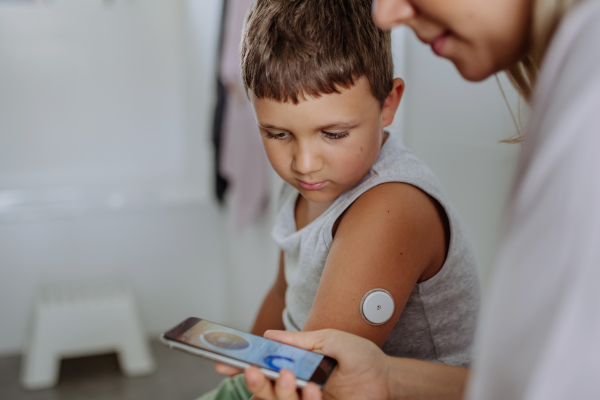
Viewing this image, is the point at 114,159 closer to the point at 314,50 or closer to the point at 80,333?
the point at 80,333

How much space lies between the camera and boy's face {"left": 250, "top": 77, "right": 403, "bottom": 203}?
643mm

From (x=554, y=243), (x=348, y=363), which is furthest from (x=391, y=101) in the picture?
(x=554, y=243)

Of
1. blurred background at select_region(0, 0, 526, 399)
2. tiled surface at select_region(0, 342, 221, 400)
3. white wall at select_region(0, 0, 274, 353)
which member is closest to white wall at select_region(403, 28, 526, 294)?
blurred background at select_region(0, 0, 526, 399)

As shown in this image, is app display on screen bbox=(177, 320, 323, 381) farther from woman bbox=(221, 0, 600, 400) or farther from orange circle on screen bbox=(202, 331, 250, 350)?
woman bbox=(221, 0, 600, 400)

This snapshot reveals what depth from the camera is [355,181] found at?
0.70 metres

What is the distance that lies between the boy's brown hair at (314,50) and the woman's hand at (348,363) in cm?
28

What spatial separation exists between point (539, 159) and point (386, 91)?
441 mm

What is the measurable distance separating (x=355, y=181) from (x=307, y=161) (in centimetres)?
8

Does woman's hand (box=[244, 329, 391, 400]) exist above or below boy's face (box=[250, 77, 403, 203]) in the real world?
below

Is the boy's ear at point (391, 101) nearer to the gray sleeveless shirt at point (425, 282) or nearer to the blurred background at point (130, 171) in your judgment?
the gray sleeveless shirt at point (425, 282)

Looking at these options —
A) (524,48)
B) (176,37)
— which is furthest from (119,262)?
(524,48)

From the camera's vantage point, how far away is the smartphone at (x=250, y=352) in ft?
1.54

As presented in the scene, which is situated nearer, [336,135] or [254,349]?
[254,349]

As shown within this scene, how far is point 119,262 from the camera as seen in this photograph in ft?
7.27
